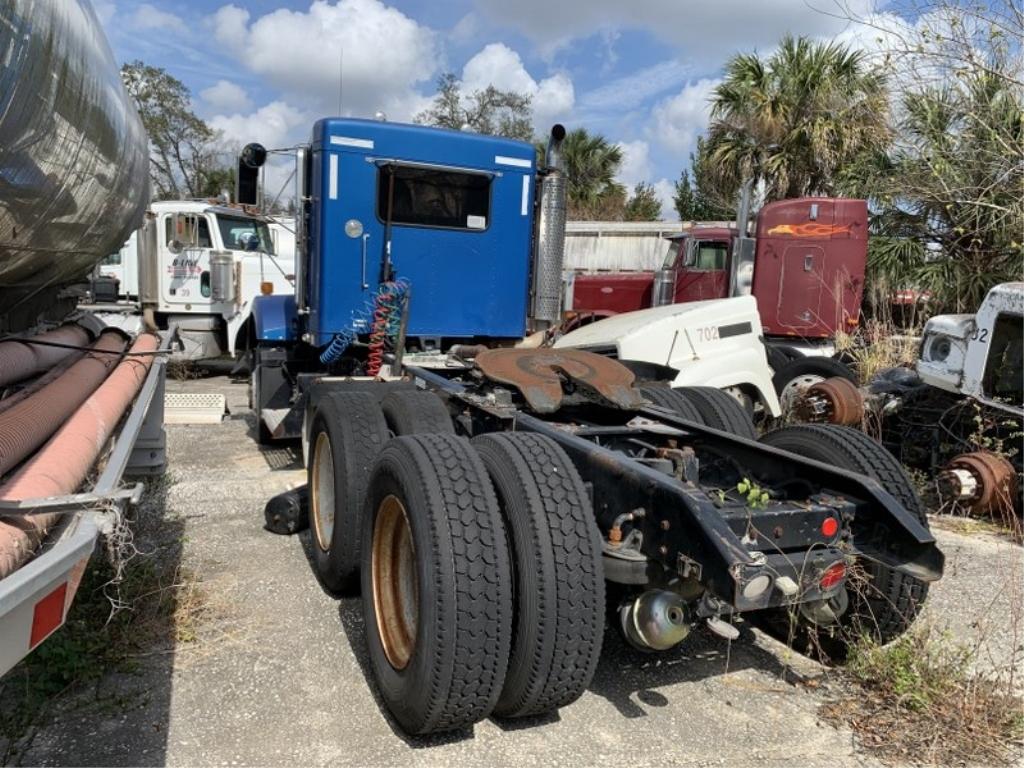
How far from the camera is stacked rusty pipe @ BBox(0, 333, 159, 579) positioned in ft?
5.56

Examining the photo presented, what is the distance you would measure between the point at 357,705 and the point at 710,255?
929 cm

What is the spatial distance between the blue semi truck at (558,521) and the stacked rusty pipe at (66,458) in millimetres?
1032

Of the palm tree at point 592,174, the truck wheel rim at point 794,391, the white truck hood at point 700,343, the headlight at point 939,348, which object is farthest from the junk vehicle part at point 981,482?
the palm tree at point 592,174

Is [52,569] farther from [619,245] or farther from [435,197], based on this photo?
[619,245]

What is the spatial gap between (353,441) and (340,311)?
2.30 m

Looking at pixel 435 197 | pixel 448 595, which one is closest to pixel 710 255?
pixel 435 197

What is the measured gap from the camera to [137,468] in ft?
15.0

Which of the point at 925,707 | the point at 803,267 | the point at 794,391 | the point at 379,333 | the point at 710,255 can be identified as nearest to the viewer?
the point at 925,707

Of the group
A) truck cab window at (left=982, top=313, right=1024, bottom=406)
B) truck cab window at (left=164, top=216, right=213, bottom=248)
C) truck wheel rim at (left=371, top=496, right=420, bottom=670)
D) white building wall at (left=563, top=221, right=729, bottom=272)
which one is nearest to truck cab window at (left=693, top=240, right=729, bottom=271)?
truck cab window at (left=982, top=313, right=1024, bottom=406)

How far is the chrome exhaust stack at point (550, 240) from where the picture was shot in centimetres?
655

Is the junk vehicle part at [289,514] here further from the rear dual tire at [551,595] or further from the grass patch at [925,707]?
the grass patch at [925,707]

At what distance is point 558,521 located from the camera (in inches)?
111

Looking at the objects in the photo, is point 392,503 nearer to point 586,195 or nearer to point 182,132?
point 586,195

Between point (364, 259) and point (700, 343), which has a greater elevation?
point (364, 259)
